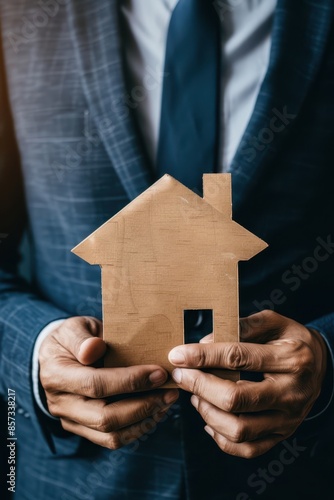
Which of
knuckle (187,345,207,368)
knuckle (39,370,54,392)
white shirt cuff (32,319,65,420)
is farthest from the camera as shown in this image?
white shirt cuff (32,319,65,420)

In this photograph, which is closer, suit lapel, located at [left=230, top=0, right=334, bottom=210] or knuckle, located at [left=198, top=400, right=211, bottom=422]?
knuckle, located at [left=198, top=400, right=211, bottom=422]

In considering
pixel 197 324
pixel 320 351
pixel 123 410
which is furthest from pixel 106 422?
pixel 320 351

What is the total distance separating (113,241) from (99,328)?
0.63ft

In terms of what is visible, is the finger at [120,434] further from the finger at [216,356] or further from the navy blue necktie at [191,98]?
the navy blue necktie at [191,98]

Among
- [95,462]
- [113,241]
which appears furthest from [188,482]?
[113,241]

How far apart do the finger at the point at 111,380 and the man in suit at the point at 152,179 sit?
0.20 ft

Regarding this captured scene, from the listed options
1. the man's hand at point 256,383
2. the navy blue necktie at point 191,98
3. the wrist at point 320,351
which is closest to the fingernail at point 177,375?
the man's hand at point 256,383

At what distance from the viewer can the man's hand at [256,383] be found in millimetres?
623

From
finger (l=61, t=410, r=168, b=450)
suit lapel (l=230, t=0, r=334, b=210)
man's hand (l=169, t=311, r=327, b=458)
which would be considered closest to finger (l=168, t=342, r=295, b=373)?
man's hand (l=169, t=311, r=327, b=458)

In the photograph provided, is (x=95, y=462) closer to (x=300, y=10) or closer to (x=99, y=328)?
(x=99, y=328)

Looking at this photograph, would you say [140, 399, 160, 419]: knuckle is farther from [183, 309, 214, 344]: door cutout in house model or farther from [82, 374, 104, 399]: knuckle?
[183, 309, 214, 344]: door cutout in house model

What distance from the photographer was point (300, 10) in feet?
2.75

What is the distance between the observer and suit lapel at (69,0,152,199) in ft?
2.75

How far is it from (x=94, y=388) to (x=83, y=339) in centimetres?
8
